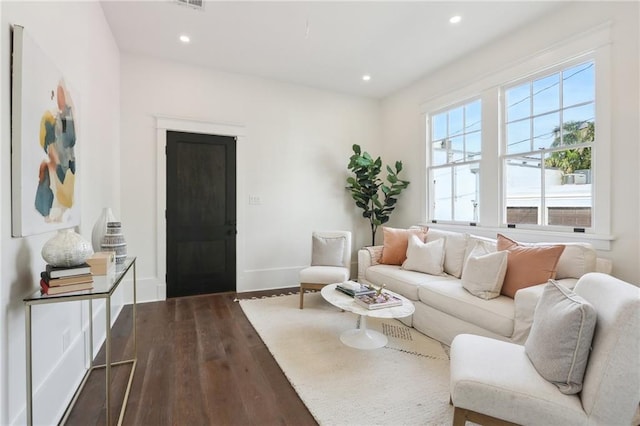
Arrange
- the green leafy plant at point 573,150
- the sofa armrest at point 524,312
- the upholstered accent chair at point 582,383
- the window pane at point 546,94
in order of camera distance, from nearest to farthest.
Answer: the upholstered accent chair at point 582,383 < the sofa armrest at point 524,312 < the green leafy plant at point 573,150 < the window pane at point 546,94

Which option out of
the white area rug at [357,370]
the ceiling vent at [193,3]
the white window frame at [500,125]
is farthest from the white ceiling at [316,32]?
the white area rug at [357,370]

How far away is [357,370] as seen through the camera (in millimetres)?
2189

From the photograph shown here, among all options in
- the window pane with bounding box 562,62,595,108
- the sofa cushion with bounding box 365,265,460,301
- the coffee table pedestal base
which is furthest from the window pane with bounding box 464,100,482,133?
the coffee table pedestal base

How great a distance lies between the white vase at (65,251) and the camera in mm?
1462

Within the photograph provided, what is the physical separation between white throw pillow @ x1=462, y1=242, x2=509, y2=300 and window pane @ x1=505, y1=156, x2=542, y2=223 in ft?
3.25

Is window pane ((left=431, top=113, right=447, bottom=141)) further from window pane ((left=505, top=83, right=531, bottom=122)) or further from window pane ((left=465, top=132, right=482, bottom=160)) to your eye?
window pane ((left=505, top=83, right=531, bottom=122))

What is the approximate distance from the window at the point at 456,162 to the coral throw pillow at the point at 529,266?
131cm

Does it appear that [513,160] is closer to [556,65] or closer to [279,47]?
[556,65]

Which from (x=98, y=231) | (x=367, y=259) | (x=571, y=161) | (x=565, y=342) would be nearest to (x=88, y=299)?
(x=98, y=231)

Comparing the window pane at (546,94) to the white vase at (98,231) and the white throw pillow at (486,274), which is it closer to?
the white throw pillow at (486,274)

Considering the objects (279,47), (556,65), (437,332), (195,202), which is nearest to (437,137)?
(556,65)

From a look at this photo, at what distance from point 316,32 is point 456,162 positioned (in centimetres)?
242

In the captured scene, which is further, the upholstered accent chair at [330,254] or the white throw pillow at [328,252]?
the white throw pillow at [328,252]

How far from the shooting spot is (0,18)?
4.10ft
